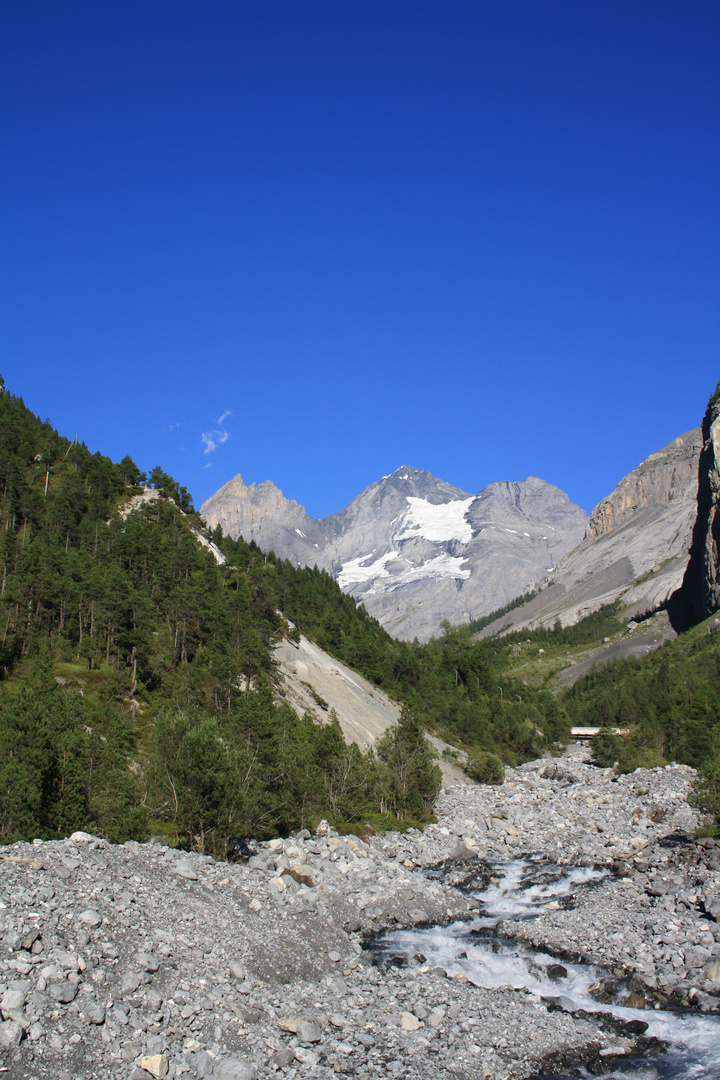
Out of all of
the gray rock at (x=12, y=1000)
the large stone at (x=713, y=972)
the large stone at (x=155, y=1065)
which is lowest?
the large stone at (x=713, y=972)

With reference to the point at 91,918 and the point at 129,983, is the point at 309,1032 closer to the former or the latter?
the point at 129,983

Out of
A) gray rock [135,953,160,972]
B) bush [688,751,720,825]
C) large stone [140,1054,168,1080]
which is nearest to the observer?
large stone [140,1054,168,1080]

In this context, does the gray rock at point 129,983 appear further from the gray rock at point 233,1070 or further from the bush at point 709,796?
the bush at point 709,796

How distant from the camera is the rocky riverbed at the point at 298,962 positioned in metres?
20.2

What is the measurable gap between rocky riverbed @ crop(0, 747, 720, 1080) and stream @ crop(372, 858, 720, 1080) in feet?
1.92

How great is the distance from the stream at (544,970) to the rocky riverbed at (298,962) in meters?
0.59

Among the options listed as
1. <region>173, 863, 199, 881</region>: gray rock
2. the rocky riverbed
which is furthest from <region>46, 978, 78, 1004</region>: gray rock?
<region>173, 863, 199, 881</region>: gray rock

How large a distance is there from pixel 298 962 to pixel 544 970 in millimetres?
11264

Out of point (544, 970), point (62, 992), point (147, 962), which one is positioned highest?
point (62, 992)

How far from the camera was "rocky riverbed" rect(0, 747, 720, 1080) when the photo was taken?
66.1 ft

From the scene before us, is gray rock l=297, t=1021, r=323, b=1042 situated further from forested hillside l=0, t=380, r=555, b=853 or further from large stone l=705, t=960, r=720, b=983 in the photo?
forested hillside l=0, t=380, r=555, b=853

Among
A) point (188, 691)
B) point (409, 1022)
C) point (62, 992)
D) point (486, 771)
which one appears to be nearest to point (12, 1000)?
point (62, 992)

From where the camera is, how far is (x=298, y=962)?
96.5 feet

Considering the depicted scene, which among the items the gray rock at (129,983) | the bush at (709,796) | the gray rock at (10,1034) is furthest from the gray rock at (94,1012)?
the bush at (709,796)
